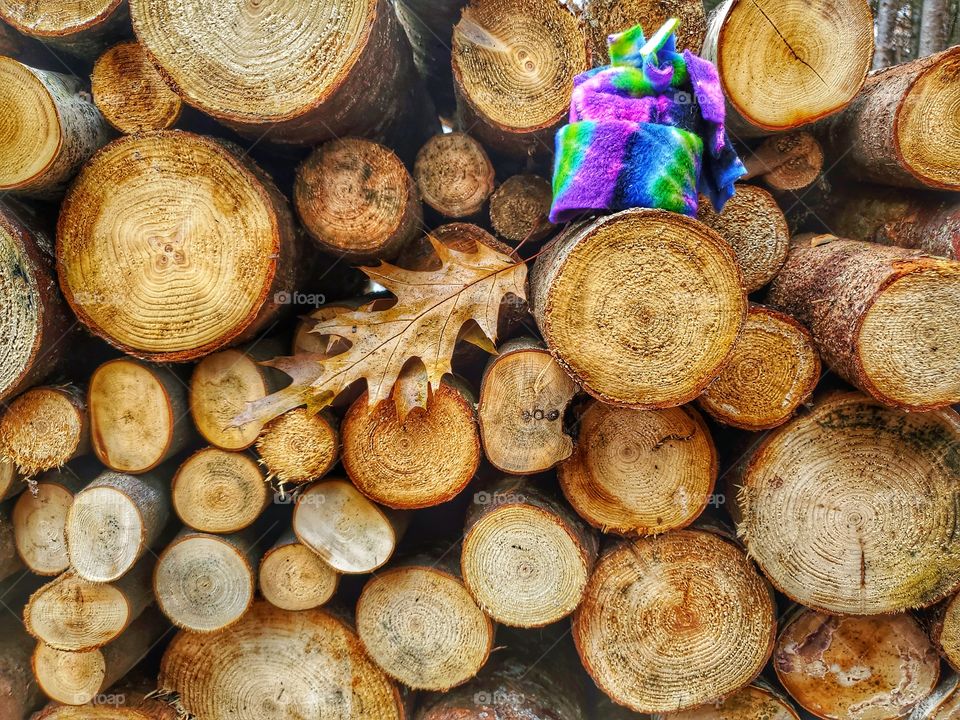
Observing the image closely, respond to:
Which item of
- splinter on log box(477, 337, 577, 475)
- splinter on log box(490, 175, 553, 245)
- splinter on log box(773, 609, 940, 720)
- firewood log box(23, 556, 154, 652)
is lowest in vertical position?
splinter on log box(773, 609, 940, 720)

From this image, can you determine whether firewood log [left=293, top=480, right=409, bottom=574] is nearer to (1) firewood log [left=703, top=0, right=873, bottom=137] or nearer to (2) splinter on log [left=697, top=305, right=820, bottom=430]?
(2) splinter on log [left=697, top=305, right=820, bottom=430]

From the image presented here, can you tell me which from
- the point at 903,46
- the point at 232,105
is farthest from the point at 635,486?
the point at 903,46

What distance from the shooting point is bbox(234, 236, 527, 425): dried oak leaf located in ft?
5.89

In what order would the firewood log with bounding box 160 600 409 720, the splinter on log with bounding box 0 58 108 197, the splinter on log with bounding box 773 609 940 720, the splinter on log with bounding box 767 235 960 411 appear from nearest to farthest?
the splinter on log with bounding box 767 235 960 411
the splinter on log with bounding box 0 58 108 197
the splinter on log with bounding box 773 609 940 720
the firewood log with bounding box 160 600 409 720

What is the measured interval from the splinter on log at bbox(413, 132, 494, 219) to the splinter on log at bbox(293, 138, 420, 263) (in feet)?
0.44

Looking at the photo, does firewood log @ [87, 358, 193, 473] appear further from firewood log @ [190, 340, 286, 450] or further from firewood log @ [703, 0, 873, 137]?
firewood log @ [703, 0, 873, 137]

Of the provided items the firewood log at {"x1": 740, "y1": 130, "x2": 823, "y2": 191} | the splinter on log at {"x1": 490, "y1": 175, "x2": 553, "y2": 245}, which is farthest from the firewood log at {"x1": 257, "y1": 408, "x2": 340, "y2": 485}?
the firewood log at {"x1": 740, "y1": 130, "x2": 823, "y2": 191}

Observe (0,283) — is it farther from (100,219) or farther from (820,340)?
(820,340)

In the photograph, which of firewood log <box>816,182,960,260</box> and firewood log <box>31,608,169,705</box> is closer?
firewood log <box>816,182,960,260</box>

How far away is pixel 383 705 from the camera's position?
2182 mm

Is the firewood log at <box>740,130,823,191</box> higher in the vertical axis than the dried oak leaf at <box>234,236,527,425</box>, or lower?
higher

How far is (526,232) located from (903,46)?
2060 mm

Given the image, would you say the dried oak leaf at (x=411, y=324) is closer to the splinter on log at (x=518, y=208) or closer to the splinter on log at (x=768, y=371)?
the splinter on log at (x=518, y=208)

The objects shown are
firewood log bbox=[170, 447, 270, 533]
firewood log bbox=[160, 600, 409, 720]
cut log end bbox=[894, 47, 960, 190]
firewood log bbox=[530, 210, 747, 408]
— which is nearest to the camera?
firewood log bbox=[530, 210, 747, 408]
